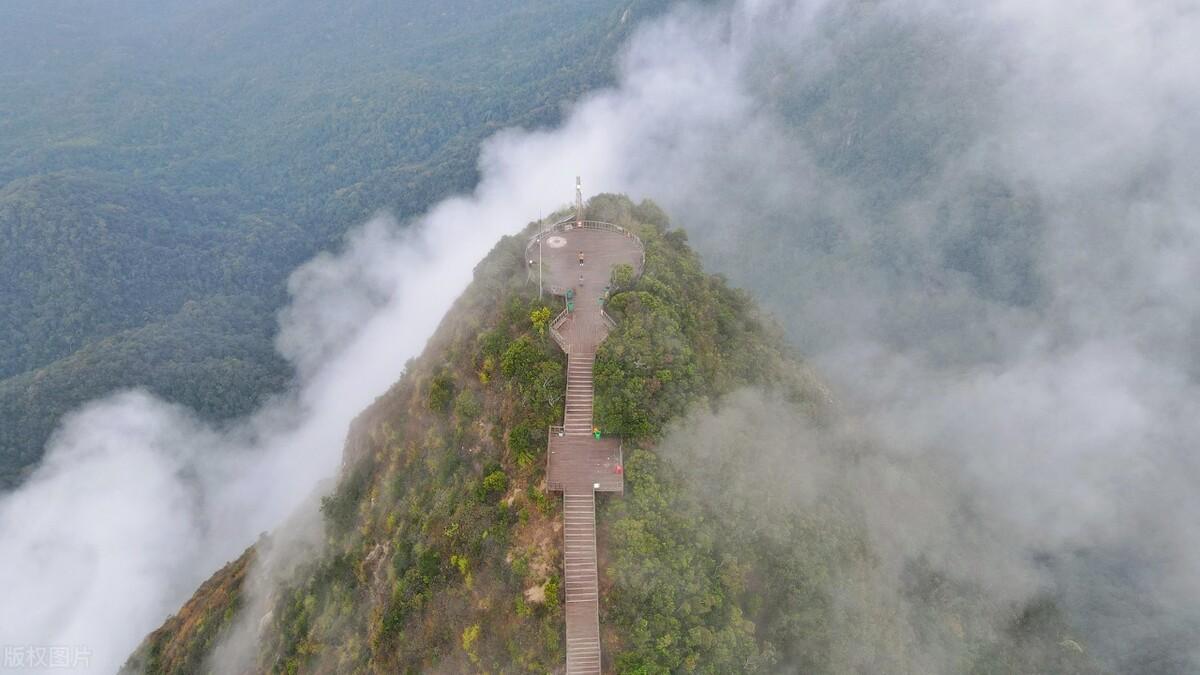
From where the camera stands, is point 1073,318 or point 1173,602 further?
point 1073,318

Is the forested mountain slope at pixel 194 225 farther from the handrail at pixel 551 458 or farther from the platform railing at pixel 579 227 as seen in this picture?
the handrail at pixel 551 458

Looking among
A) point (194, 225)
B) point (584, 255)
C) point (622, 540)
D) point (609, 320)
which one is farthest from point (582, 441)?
point (194, 225)

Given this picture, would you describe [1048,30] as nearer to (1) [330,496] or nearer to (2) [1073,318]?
(2) [1073,318]

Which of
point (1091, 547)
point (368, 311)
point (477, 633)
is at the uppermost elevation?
point (368, 311)

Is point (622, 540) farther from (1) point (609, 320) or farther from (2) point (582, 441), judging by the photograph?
(1) point (609, 320)

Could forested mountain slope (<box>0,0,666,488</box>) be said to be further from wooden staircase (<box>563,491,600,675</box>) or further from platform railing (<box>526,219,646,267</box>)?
wooden staircase (<box>563,491,600,675</box>)

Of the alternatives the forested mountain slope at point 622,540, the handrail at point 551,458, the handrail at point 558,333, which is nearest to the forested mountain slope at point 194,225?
the forested mountain slope at point 622,540

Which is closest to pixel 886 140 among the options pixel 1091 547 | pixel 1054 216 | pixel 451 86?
pixel 1054 216
